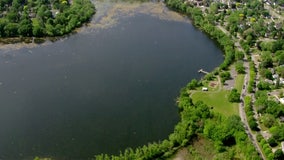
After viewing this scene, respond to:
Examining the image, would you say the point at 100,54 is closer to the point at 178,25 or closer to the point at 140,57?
the point at 140,57

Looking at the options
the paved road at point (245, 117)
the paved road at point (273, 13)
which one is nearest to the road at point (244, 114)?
the paved road at point (245, 117)

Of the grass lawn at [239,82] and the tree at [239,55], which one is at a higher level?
the tree at [239,55]

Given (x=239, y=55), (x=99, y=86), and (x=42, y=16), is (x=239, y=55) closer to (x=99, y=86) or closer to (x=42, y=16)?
(x=99, y=86)

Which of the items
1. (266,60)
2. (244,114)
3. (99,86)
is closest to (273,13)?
(266,60)

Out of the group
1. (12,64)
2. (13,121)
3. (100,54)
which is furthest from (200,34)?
(13,121)

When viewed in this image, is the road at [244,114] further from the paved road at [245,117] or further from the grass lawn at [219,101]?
the grass lawn at [219,101]

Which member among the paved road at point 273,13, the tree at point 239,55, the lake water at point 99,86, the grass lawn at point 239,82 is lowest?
the lake water at point 99,86
